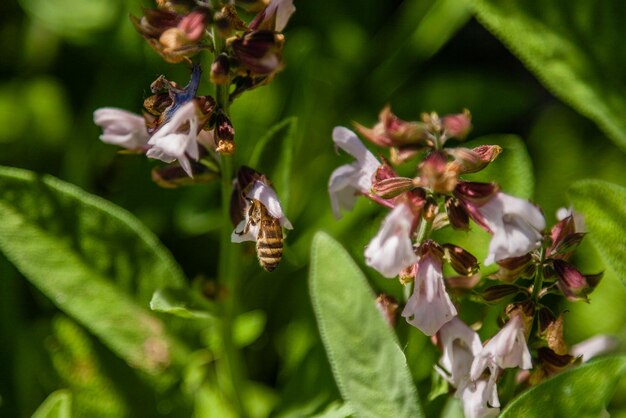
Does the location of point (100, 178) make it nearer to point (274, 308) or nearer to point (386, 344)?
point (274, 308)

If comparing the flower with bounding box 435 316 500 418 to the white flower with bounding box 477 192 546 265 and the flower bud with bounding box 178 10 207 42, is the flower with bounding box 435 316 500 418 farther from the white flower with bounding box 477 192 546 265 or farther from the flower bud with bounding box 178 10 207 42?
the flower bud with bounding box 178 10 207 42

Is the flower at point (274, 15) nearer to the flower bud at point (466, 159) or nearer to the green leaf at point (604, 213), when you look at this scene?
the flower bud at point (466, 159)

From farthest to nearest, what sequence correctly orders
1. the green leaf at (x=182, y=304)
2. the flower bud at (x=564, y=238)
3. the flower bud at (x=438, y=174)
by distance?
1. the green leaf at (x=182, y=304)
2. the flower bud at (x=564, y=238)
3. the flower bud at (x=438, y=174)

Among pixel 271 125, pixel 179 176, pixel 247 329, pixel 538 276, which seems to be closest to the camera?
pixel 538 276

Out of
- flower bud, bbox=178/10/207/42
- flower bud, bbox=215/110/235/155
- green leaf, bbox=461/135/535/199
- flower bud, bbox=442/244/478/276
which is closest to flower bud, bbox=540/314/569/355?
flower bud, bbox=442/244/478/276

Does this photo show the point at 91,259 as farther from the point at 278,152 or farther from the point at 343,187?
the point at 343,187

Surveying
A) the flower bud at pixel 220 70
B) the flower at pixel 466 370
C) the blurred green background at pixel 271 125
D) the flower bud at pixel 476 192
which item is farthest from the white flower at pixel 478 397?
the flower bud at pixel 220 70

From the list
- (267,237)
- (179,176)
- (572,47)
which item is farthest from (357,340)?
(572,47)
